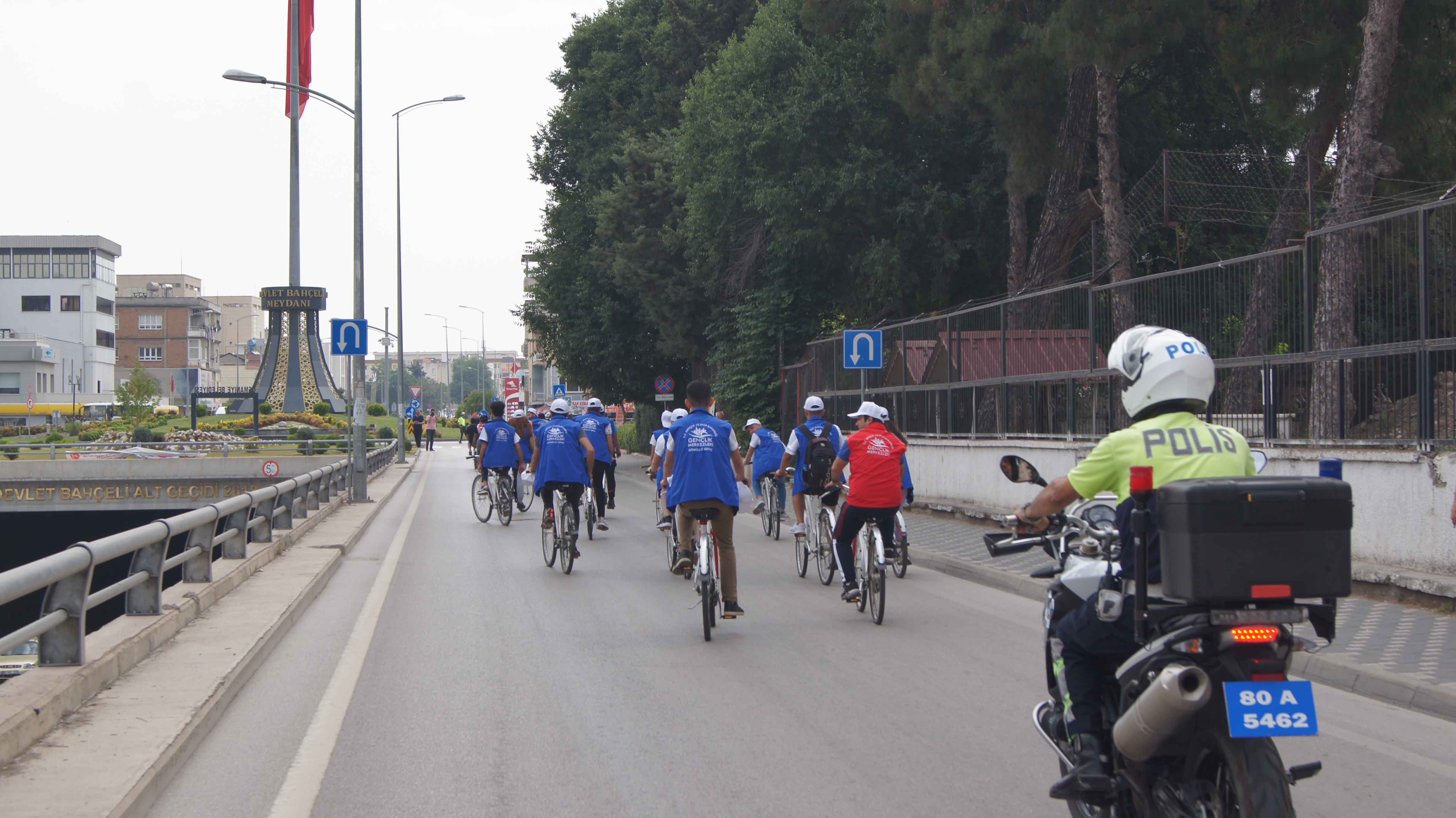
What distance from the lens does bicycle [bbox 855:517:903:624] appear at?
10156mm

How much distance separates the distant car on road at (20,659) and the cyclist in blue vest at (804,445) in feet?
22.2

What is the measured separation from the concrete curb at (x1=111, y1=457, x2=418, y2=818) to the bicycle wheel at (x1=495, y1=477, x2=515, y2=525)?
782cm

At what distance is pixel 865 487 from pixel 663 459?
12.5 feet

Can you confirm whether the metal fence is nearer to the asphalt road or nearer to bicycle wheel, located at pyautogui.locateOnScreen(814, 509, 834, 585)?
the asphalt road

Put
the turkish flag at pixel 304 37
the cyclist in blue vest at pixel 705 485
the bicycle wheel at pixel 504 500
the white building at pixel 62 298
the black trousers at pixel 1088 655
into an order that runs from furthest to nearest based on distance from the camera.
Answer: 1. the white building at pixel 62 298
2. the turkish flag at pixel 304 37
3. the bicycle wheel at pixel 504 500
4. the cyclist in blue vest at pixel 705 485
5. the black trousers at pixel 1088 655

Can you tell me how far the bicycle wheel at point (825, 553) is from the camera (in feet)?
41.4

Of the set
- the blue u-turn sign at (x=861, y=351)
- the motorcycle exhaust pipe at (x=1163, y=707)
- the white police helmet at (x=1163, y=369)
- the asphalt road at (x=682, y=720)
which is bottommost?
the asphalt road at (x=682, y=720)

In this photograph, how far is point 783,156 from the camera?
30.0 meters

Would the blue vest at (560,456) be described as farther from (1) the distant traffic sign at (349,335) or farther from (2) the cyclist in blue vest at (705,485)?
(1) the distant traffic sign at (349,335)

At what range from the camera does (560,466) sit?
14.1 meters

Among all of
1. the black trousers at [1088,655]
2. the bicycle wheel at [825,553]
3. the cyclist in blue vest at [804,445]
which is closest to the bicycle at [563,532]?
Result: the cyclist in blue vest at [804,445]

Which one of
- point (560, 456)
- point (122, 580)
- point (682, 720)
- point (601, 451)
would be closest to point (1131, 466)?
point (682, 720)

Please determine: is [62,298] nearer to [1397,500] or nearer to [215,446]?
[215,446]

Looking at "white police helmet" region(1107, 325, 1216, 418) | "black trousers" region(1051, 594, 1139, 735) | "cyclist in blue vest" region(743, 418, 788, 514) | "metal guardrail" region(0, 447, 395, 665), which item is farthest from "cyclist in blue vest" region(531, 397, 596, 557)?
"white police helmet" region(1107, 325, 1216, 418)
